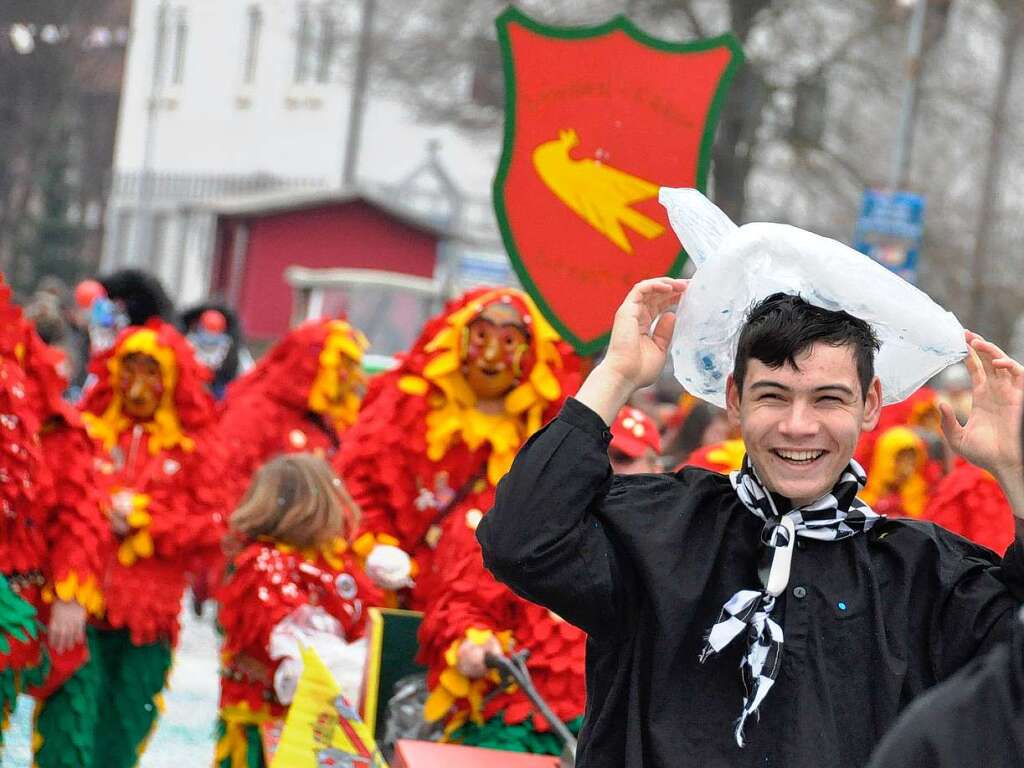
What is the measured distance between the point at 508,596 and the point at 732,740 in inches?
108

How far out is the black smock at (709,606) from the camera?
2895 millimetres

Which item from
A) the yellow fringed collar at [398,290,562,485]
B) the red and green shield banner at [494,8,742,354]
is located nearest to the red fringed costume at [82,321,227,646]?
the yellow fringed collar at [398,290,562,485]

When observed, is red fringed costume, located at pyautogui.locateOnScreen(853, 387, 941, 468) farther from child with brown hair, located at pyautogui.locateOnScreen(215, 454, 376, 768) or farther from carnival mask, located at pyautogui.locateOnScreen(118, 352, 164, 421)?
child with brown hair, located at pyautogui.locateOnScreen(215, 454, 376, 768)

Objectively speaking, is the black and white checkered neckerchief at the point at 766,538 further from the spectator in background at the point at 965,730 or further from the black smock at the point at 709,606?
the spectator in background at the point at 965,730

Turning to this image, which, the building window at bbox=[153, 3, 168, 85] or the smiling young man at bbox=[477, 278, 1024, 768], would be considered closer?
the smiling young man at bbox=[477, 278, 1024, 768]

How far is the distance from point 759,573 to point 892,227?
1290cm

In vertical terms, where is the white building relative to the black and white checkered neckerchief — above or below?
above

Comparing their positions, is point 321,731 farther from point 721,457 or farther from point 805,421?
point 721,457

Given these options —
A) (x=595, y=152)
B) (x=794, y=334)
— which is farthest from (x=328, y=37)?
(x=794, y=334)

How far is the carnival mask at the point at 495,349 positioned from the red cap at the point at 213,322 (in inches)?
355

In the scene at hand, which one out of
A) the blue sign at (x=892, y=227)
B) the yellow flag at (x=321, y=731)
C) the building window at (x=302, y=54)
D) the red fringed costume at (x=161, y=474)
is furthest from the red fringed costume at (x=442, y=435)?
the building window at (x=302, y=54)

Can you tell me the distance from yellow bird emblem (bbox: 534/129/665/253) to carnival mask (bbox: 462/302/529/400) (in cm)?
56

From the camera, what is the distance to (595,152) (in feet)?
20.5

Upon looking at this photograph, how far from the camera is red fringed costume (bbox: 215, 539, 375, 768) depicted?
620cm
